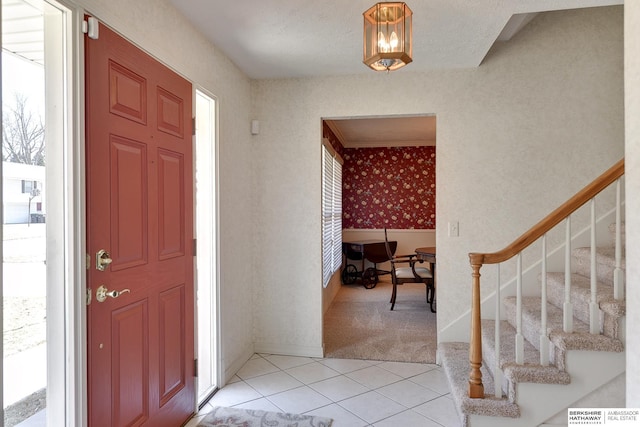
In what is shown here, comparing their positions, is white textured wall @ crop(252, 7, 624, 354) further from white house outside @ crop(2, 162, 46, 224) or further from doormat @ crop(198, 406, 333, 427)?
white house outside @ crop(2, 162, 46, 224)

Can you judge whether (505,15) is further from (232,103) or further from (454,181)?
(232,103)

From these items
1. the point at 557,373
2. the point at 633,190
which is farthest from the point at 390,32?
the point at 557,373

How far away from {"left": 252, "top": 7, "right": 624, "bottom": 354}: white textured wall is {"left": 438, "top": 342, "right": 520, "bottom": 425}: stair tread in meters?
0.35

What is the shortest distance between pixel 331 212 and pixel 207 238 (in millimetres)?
2913

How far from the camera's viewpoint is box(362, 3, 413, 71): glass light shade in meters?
1.66

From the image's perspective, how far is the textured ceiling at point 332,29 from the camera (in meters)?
2.22

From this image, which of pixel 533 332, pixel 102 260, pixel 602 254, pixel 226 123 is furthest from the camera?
pixel 226 123

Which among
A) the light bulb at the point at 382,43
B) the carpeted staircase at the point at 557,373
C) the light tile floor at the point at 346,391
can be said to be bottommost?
the light tile floor at the point at 346,391

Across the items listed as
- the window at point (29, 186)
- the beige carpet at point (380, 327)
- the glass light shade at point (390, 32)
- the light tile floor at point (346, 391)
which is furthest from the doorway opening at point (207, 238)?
the glass light shade at point (390, 32)

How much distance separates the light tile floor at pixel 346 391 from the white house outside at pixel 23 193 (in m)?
1.54

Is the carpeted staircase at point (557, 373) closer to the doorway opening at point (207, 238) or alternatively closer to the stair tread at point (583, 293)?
the stair tread at point (583, 293)

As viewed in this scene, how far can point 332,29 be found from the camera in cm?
251

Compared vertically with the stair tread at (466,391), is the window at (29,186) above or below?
above

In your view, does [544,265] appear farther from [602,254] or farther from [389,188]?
[389,188]
